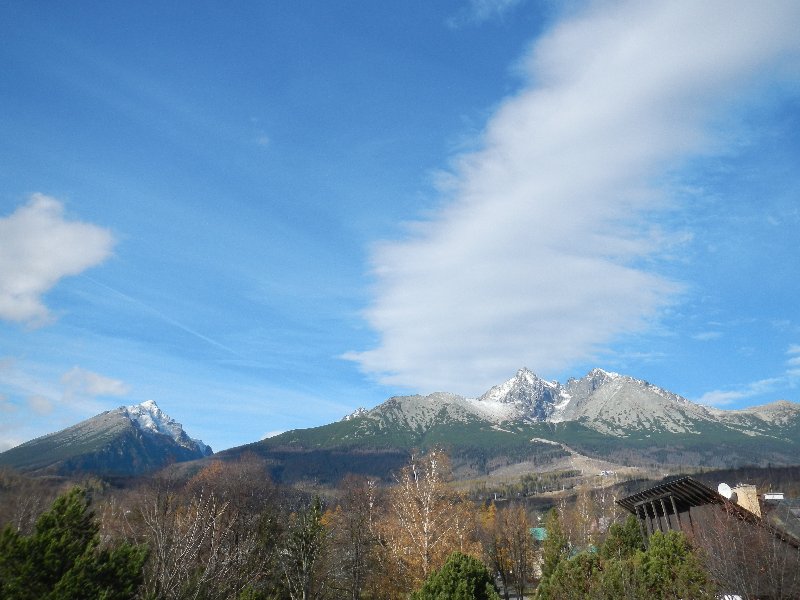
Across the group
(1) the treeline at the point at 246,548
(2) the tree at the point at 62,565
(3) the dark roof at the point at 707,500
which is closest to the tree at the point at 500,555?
(1) the treeline at the point at 246,548

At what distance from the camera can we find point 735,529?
27141mm

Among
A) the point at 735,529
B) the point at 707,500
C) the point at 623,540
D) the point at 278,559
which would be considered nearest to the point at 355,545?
the point at 278,559

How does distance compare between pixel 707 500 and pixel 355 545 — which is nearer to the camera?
pixel 707 500

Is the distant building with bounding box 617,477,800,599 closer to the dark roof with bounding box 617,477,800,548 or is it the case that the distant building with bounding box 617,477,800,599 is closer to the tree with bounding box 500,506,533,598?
the dark roof with bounding box 617,477,800,548

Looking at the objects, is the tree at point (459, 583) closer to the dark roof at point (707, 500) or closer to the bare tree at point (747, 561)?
the bare tree at point (747, 561)

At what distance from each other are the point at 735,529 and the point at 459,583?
56.3ft

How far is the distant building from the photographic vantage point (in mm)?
20531

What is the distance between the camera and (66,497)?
884 inches

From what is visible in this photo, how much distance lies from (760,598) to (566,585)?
25.2 feet

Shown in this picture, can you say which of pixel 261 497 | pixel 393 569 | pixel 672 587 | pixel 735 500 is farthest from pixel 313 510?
pixel 261 497

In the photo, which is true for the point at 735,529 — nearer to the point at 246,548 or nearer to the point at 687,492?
the point at 687,492

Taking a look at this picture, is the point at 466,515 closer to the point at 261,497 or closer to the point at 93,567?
the point at 261,497

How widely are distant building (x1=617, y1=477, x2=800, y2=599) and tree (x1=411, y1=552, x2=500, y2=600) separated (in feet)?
29.6

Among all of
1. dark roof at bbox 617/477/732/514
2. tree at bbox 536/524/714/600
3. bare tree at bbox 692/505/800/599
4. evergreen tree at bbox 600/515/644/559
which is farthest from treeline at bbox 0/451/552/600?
dark roof at bbox 617/477/732/514
